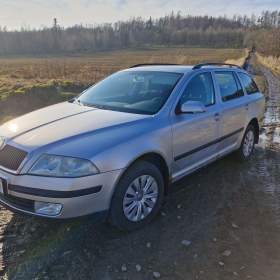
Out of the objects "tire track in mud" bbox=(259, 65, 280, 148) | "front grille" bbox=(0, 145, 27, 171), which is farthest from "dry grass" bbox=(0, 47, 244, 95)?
"front grille" bbox=(0, 145, 27, 171)

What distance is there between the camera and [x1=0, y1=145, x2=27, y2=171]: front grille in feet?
9.96

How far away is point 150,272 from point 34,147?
1515mm

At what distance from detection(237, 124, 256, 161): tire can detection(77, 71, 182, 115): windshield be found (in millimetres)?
2094

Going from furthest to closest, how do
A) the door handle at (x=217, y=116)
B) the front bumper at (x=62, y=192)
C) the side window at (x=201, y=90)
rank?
the door handle at (x=217, y=116) < the side window at (x=201, y=90) < the front bumper at (x=62, y=192)

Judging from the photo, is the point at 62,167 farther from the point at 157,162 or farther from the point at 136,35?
the point at 136,35

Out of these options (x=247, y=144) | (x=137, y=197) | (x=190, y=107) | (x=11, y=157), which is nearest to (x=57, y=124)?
(x=11, y=157)

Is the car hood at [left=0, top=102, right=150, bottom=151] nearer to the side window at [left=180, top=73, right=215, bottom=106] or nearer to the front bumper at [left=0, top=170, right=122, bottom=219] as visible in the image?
the front bumper at [left=0, top=170, right=122, bottom=219]

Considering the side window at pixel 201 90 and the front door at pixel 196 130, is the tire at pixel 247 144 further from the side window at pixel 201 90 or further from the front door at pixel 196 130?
the side window at pixel 201 90

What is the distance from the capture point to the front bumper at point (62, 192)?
290cm

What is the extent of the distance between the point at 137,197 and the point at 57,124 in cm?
115

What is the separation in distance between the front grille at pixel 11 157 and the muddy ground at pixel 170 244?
0.58 meters

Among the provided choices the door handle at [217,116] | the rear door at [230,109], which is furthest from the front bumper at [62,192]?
the rear door at [230,109]

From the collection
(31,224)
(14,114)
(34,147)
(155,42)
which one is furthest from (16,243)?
(155,42)

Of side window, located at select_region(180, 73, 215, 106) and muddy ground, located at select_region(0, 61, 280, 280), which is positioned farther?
side window, located at select_region(180, 73, 215, 106)
